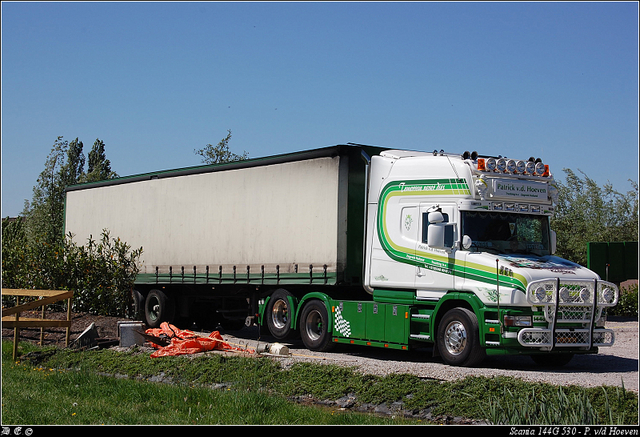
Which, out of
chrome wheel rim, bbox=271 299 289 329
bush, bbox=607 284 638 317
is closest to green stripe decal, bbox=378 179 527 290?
chrome wheel rim, bbox=271 299 289 329

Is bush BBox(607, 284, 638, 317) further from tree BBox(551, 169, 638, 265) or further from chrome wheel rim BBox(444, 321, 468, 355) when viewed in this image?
chrome wheel rim BBox(444, 321, 468, 355)

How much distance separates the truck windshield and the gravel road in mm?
2143

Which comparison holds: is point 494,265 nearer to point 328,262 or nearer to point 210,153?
point 328,262

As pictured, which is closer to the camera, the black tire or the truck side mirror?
the truck side mirror

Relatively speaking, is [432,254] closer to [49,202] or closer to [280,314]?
[280,314]

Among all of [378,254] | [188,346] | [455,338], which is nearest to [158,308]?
[188,346]

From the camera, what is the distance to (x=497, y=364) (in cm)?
1406

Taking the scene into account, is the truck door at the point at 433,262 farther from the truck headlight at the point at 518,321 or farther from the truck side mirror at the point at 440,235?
the truck headlight at the point at 518,321

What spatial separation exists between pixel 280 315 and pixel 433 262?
16.0 feet

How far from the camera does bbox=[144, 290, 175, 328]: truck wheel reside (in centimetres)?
2134

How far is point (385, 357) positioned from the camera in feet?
51.5

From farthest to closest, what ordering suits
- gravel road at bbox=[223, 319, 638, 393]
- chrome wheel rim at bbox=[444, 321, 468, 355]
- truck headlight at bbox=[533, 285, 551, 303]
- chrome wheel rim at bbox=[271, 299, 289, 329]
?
chrome wheel rim at bbox=[271, 299, 289, 329], chrome wheel rim at bbox=[444, 321, 468, 355], truck headlight at bbox=[533, 285, 551, 303], gravel road at bbox=[223, 319, 638, 393]

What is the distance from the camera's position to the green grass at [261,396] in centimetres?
851

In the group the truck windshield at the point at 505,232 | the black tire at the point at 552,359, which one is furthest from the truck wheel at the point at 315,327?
the black tire at the point at 552,359
